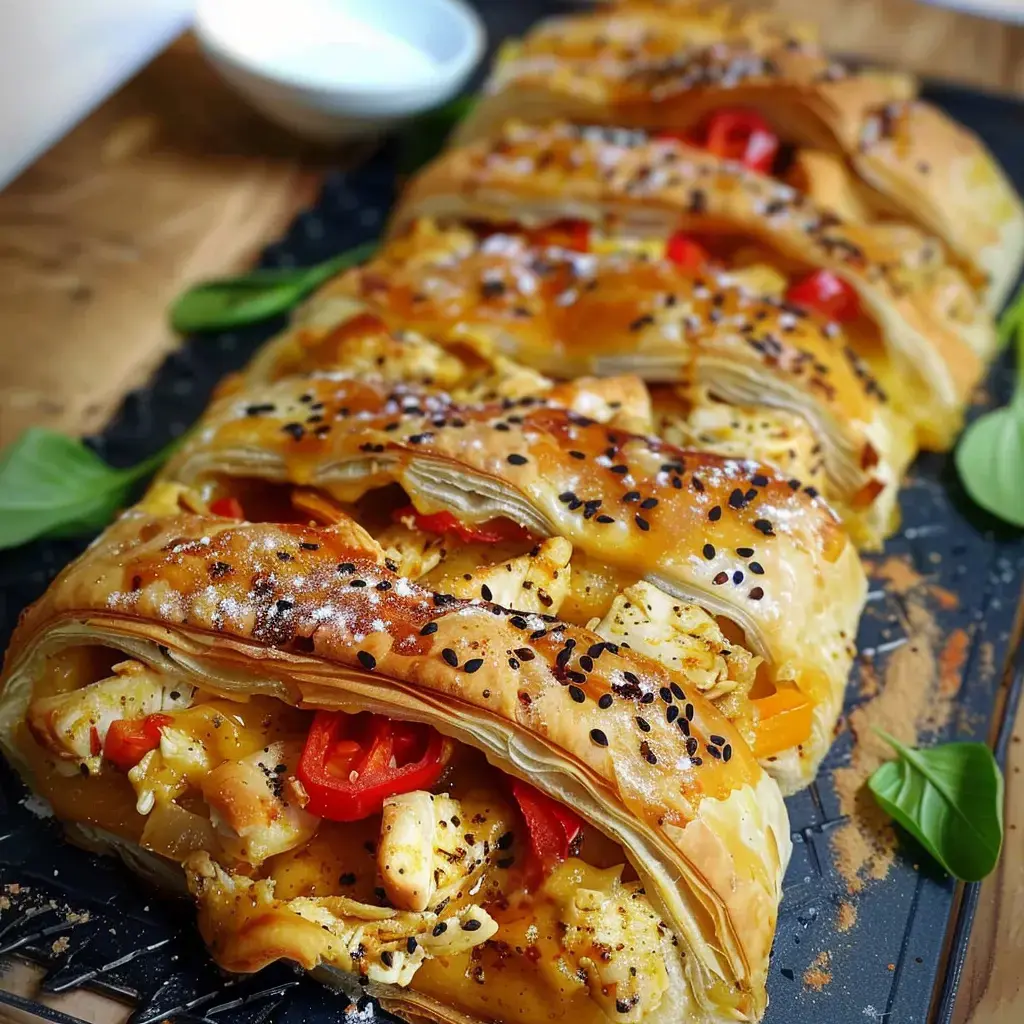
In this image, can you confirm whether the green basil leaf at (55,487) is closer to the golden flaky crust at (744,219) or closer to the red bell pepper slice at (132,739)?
the red bell pepper slice at (132,739)

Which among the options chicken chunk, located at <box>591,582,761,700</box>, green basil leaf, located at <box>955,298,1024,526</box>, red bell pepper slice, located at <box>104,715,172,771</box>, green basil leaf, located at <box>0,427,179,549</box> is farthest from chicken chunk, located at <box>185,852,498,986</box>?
green basil leaf, located at <box>955,298,1024,526</box>

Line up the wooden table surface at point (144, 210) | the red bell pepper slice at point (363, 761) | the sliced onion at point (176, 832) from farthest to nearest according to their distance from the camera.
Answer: the wooden table surface at point (144, 210) < the sliced onion at point (176, 832) < the red bell pepper slice at point (363, 761)

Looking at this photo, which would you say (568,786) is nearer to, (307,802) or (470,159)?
(307,802)

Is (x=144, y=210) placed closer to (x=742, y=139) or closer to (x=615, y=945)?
(x=742, y=139)

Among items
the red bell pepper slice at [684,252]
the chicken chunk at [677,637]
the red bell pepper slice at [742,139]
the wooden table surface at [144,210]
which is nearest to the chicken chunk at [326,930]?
the chicken chunk at [677,637]

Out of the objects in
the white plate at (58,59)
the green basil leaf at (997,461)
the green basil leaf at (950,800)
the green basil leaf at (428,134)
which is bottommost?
the green basil leaf at (997,461)

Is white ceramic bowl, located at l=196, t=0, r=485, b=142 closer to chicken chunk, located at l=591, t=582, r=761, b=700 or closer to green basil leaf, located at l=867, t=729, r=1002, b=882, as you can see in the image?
chicken chunk, located at l=591, t=582, r=761, b=700

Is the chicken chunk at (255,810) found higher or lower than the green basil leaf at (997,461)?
higher

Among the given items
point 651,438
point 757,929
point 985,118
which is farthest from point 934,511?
point 985,118
